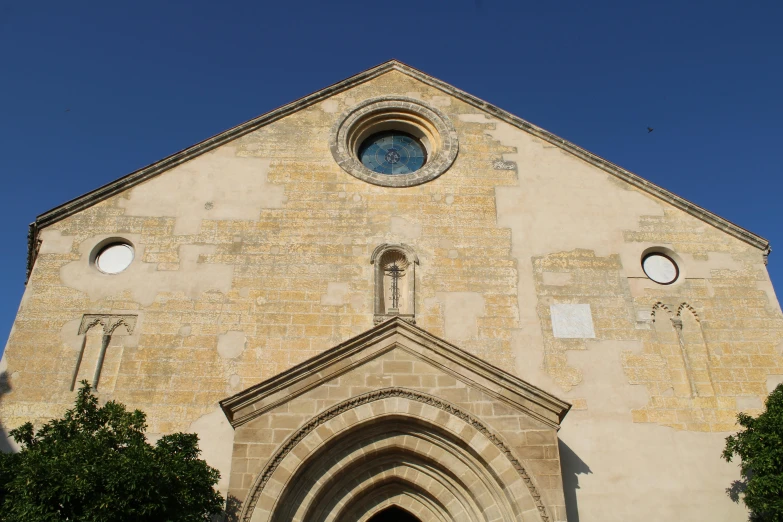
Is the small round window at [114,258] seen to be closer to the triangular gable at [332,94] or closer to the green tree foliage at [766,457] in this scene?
the triangular gable at [332,94]

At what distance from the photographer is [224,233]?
13.4 meters

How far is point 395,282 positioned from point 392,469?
363 centimetres

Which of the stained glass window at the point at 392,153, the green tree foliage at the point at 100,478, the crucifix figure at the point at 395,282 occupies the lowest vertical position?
the green tree foliage at the point at 100,478

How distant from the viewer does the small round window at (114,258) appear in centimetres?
1299

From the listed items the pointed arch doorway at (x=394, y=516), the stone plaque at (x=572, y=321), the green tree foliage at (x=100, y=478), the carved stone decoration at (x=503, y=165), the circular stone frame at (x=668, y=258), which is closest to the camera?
the green tree foliage at (x=100, y=478)

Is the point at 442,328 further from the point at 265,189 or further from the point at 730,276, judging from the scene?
the point at 730,276

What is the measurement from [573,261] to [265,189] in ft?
20.6

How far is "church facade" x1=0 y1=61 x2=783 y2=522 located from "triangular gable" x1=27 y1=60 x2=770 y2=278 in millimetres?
45

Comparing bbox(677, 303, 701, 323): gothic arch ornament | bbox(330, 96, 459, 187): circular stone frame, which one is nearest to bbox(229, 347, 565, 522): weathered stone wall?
bbox(677, 303, 701, 323): gothic arch ornament

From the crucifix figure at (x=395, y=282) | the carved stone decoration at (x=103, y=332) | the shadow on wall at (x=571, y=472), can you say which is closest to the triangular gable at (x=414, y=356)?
the shadow on wall at (x=571, y=472)

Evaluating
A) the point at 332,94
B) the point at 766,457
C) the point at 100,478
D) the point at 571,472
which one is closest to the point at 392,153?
the point at 332,94

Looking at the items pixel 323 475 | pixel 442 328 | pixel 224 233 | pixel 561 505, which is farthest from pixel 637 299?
pixel 224 233

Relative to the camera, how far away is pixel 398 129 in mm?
15555

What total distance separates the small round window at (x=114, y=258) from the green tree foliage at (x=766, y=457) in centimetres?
1091
